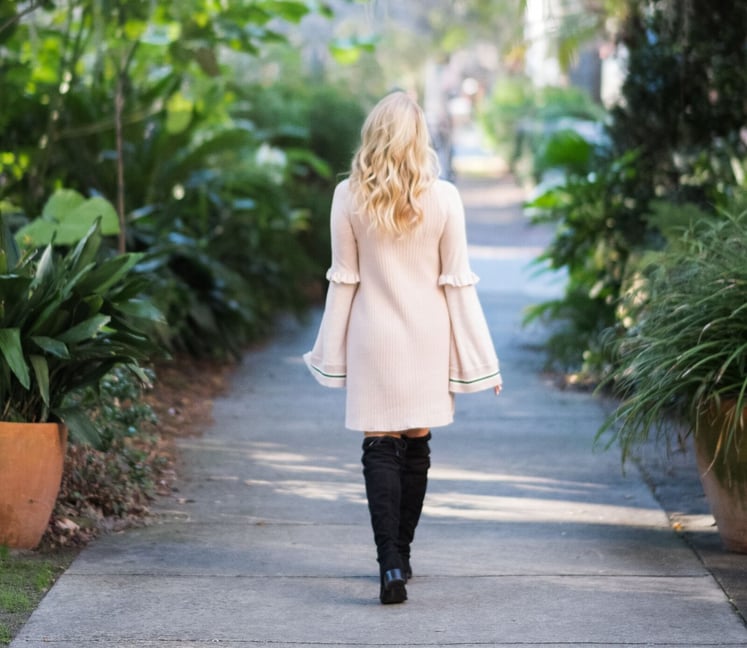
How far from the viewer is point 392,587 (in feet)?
14.8

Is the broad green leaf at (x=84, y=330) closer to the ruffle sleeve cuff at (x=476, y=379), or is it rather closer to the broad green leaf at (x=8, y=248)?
the broad green leaf at (x=8, y=248)

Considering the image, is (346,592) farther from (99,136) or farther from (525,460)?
(99,136)

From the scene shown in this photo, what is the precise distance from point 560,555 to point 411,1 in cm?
4244

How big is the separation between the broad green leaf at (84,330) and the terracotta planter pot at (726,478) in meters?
2.42

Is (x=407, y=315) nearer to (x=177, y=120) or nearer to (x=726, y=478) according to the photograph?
(x=726, y=478)

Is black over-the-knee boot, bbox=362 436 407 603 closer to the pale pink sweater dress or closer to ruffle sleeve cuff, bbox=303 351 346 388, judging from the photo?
the pale pink sweater dress

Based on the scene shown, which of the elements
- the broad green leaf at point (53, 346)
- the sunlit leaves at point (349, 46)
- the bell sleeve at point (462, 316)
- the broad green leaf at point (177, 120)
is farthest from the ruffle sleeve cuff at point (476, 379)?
the sunlit leaves at point (349, 46)

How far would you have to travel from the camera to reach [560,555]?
520cm

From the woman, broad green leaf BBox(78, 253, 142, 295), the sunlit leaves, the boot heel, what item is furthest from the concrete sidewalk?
the sunlit leaves

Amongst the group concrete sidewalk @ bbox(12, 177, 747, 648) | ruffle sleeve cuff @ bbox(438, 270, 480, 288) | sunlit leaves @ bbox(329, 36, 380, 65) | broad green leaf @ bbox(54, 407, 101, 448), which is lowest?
concrete sidewalk @ bbox(12, 177, 747, 648)

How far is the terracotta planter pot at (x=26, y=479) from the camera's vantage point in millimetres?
4922

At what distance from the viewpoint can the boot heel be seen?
450cm

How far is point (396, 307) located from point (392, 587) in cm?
100

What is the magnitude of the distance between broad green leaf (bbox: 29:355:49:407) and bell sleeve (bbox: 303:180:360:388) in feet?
3.47
